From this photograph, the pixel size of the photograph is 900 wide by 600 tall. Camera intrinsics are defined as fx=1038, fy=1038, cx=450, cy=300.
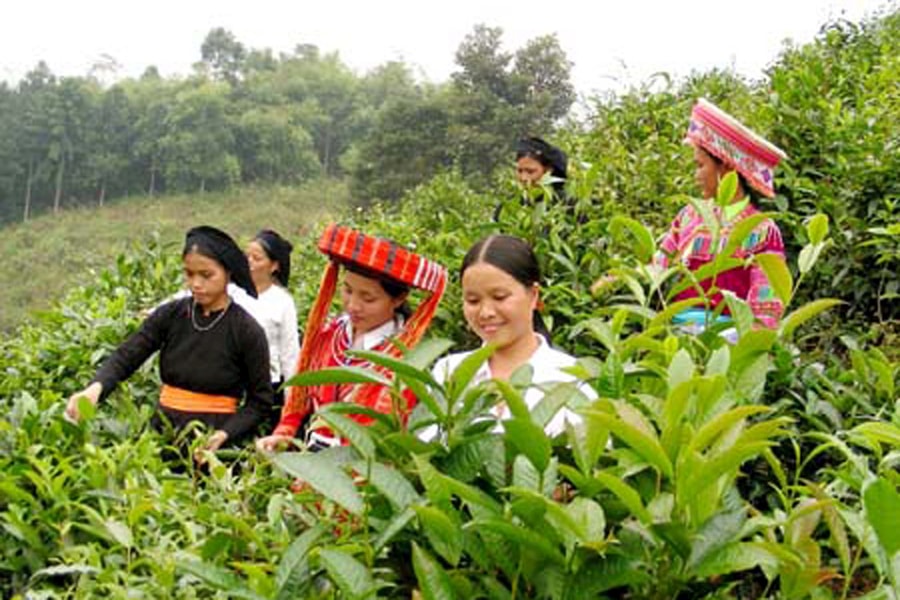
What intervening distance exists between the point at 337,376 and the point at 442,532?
10.7 inches

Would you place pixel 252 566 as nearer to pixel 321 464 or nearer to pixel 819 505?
pixel 321 464

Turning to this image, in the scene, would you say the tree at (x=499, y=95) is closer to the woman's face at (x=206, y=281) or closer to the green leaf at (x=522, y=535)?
the woman's face at (x=206, y=281)

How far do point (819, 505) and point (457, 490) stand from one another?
44cm

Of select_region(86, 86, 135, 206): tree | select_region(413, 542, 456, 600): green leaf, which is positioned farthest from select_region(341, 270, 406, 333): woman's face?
select_region(86, 86, 135, 206): tree

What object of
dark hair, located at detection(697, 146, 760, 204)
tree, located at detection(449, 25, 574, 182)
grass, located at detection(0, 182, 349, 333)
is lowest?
grass, located at detection(0, 182, 349, 333)

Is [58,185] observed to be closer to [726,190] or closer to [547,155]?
[547,155]

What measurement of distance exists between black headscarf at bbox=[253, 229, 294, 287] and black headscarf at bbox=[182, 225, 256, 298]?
44.5 inches

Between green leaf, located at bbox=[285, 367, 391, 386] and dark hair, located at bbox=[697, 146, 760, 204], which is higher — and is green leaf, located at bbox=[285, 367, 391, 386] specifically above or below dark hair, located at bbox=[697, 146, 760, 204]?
below

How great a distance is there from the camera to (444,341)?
4.97 ft

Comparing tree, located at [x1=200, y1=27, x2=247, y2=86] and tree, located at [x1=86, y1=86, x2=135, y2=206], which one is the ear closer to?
tree, located at [x1=86, y1=86, x2=135, y2=206]

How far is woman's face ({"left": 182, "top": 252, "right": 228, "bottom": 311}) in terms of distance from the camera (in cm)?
327

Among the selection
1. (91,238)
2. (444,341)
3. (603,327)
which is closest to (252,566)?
(444,341)

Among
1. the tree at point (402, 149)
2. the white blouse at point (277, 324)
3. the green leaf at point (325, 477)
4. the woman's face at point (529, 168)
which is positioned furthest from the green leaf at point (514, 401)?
the tree at point (402, 149)

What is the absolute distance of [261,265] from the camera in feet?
14.9
